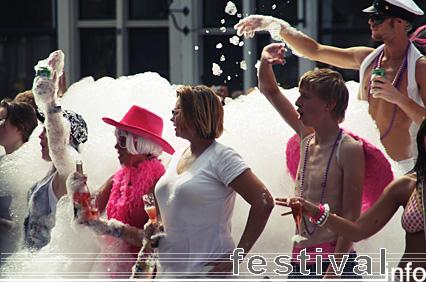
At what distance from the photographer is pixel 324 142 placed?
200 cm

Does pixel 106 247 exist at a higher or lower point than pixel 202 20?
lower

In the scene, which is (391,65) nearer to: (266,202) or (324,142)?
(324,142)

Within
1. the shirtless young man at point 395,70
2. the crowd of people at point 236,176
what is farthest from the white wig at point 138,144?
the shirtless young man at point 395,70

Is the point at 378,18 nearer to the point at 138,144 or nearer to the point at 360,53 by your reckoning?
the point at 360,53

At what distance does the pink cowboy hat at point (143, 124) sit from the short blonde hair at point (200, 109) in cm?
35

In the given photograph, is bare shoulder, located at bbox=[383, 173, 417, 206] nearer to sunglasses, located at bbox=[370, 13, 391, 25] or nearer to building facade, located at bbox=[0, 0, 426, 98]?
sunglasses, located at bbox=[370, 13, 391, 25]

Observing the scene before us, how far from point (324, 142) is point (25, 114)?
158cm

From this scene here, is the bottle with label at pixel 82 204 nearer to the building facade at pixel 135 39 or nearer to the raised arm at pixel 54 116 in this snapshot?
the raised arm at pixel 54 116

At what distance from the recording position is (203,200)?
6.23ft

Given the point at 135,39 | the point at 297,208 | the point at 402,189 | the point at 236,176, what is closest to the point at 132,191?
the point at 236,176

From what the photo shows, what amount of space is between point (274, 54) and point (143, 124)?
555 mm

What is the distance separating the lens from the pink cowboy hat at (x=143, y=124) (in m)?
2.29

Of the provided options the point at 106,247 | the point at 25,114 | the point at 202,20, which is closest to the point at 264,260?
the point at 106,247

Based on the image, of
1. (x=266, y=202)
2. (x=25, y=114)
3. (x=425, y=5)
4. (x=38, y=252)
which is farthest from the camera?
(x=425, y=5)
